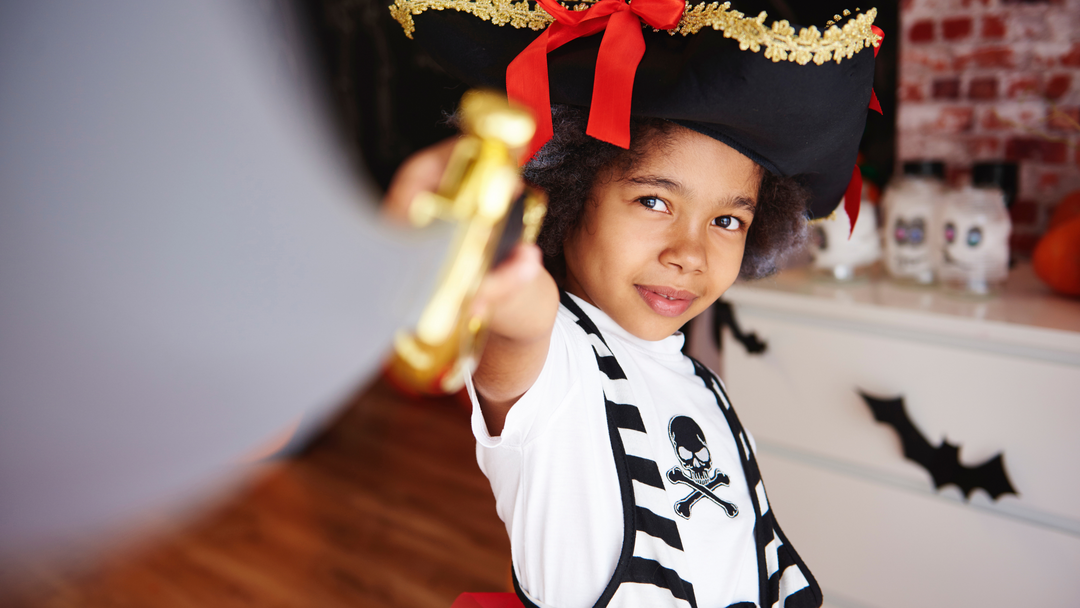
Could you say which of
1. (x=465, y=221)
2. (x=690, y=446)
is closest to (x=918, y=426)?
(x=690, y=446)

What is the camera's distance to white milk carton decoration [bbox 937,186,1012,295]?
1020 mm

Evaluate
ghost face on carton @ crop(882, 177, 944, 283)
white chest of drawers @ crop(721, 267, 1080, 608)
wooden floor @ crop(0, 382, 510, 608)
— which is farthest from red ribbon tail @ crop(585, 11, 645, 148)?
wooden floor @ crop(0, 382, 510, 608)

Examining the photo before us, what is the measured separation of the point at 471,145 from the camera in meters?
0.21

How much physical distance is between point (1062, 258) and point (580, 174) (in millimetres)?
883

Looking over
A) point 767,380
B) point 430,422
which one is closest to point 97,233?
point 767,380

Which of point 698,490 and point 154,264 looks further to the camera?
point 698,490

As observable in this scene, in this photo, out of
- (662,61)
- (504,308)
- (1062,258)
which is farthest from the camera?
(1062,258)

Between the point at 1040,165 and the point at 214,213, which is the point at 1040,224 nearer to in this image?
the point at 1040,165

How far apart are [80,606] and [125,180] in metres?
1.81

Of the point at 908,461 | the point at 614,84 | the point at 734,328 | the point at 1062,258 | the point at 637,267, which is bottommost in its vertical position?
the point at 908,461

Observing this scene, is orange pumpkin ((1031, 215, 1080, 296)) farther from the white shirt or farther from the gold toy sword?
the gold toy sword

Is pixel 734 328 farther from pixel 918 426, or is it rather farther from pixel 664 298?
pixel 664 298

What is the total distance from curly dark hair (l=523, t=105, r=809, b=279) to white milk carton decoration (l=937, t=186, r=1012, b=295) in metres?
0.51

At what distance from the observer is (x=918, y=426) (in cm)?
102
